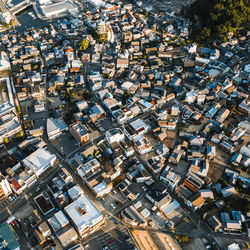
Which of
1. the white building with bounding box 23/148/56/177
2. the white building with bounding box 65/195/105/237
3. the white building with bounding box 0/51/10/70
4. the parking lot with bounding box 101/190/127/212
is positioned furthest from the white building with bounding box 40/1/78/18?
the white building with bounding box 65/195/105/237

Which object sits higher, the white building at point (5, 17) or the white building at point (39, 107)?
the white building at point (5, 17)

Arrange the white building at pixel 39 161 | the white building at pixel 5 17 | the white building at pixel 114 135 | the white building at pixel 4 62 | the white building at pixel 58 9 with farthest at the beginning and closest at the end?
1. the white building at pixel 58 9
2. the white building at pixel 5 17
3. the white building at pixel 4 62
4. the white building at pixel 114 135
5. the white building at pixel 39 161

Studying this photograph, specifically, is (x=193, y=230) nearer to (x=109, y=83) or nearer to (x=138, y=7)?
(x=109, y=83)

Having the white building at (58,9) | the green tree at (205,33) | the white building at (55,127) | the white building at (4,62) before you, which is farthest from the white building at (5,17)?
the green tree at (205,33)

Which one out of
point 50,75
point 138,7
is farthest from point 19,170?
point 138,7

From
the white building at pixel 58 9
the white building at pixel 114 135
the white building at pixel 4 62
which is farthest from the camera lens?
the white building at pixel 58 9

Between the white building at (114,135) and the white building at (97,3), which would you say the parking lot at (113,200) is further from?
the white building at (97,3)
